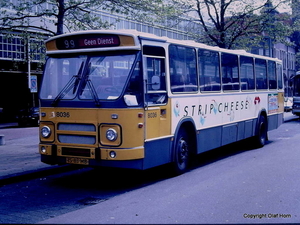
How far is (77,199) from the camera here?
25.4 feet

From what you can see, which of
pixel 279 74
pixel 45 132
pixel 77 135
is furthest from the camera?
pixel 279 74

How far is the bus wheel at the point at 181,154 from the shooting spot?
31.4 ft

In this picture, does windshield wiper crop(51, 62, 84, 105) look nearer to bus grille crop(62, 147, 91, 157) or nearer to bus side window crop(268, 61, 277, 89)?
bus grille crop(62, 147, 91, 157)

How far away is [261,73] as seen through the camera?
15.3 meters

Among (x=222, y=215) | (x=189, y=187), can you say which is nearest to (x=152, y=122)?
(x=189, y=187)

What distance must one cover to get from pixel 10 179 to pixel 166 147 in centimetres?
322

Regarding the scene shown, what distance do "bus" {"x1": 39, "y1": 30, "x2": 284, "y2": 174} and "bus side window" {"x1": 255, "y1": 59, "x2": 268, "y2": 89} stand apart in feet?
15.6

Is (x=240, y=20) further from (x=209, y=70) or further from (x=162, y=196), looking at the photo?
(x=162, y=196)

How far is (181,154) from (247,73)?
522 centimetres

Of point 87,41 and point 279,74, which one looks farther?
point 279,74

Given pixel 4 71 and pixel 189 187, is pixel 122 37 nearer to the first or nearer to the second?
pixel 189 187

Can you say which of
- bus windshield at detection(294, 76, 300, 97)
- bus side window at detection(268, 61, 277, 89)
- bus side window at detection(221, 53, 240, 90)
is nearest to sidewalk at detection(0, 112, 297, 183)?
bus side window at detection(221, 53, 240, 90)

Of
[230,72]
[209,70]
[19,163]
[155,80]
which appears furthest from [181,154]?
[19,163]

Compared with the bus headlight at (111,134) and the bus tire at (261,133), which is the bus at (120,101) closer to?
the bus headlight at (111,134)
